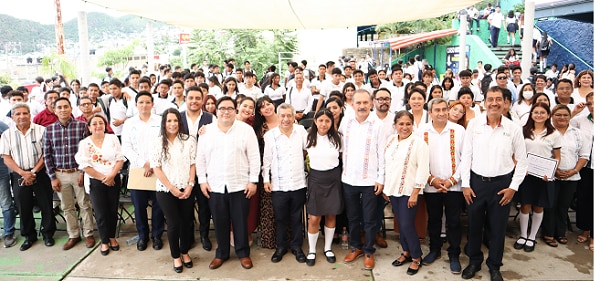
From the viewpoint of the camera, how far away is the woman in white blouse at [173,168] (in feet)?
13.0

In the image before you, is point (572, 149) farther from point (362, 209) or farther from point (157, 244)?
point (157, 244)

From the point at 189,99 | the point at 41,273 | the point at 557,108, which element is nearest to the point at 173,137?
the point at 189,99

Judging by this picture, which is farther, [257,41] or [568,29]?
[257,41]

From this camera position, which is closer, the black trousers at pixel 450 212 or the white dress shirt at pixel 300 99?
the black trousers at pixel 450 212

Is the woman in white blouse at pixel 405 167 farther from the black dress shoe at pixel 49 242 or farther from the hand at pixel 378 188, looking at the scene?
the black dress shoe at pixel 49 242

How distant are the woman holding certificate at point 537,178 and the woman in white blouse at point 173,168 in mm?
3041

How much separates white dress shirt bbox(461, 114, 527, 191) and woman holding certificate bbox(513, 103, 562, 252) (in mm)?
641

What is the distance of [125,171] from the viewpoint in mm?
5051

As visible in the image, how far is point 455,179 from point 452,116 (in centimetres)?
77

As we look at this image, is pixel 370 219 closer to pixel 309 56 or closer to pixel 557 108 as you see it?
pixel 557 108

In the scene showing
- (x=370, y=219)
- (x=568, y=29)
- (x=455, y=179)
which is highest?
(x=568, y=29)

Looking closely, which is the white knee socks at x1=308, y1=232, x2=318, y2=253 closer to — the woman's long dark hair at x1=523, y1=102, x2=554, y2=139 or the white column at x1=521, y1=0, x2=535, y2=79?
the woman's long dark hair at x1=523, y1=102, x2=554, y2=139

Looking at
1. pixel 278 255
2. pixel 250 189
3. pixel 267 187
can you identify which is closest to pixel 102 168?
pixel 250 189

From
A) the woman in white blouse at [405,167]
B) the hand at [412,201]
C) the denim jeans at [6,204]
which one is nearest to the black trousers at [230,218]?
the woman in white blouse at [405,167]
